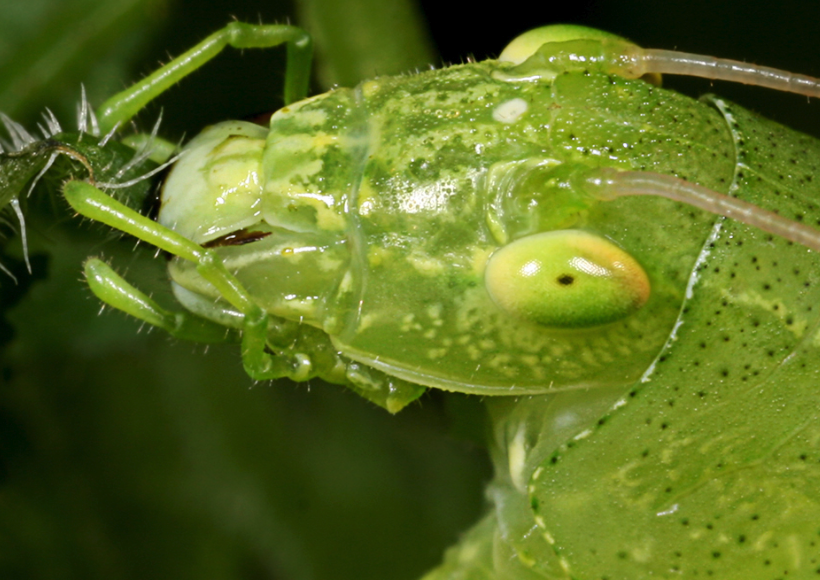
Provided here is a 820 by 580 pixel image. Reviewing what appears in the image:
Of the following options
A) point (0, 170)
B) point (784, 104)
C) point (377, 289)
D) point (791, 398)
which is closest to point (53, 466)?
point (0, 170)

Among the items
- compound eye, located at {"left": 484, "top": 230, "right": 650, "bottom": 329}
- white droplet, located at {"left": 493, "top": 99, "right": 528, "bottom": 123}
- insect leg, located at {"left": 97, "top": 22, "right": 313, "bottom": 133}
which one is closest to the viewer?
compound eye, located at {"left": 484, "top": 230, "right": 650, "bottom": 329}

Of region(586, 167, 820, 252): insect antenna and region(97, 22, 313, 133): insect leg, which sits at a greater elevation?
region(97, 22, 313, 133): insect leg

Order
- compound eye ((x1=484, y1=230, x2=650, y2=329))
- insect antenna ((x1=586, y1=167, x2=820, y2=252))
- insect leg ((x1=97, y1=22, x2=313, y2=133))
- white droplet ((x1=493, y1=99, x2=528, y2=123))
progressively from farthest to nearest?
insect leg ((x1=97, y1=22, x2=313, y2=133)) → white droplet ((x1=493, y1=99, x2=528, y2=123)) → compound eye ((x1=484, y1=230, x2=650, y2=329)) → insect antenna ((x1=586, y1=167, x2=820, y2=252))

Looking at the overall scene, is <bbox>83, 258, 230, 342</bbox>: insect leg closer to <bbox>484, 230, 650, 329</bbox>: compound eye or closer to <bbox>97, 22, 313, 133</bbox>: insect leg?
<bbox>97, 22, 313, 133</bbox>: insect leg

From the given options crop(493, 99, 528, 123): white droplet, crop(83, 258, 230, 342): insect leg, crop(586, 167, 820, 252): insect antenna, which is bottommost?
crop(83, 258, 230, 342): insect leg

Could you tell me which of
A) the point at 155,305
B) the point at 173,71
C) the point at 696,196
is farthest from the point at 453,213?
the point at 173,71

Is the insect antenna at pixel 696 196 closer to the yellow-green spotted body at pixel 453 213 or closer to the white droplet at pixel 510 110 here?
the yellow-green spotted body at pixel 453 213

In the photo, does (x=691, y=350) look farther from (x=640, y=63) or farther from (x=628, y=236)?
(x=640, y=63)

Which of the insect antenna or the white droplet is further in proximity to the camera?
the white droplet

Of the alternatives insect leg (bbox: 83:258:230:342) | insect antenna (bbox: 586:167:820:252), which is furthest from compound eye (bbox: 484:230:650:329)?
insect leg (bbox: 83:258:230:342)

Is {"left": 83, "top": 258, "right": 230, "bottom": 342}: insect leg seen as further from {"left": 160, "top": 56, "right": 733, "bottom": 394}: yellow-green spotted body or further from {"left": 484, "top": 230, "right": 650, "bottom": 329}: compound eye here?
{"left": 484, "top": 230, "right": 650, "bottom": 329}: compound eye
